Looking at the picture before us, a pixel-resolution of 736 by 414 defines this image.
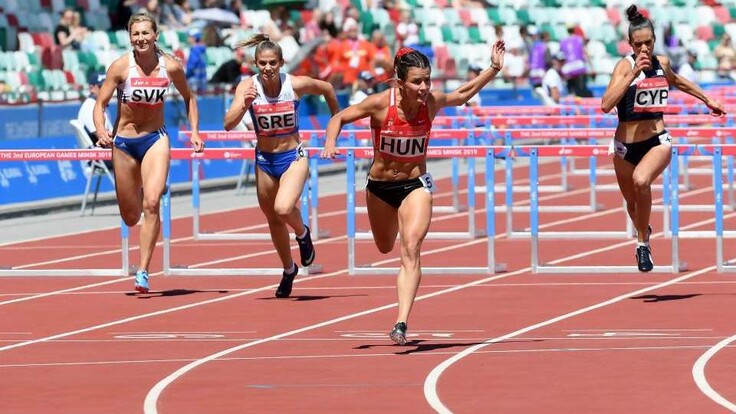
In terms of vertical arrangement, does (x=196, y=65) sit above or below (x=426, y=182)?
above

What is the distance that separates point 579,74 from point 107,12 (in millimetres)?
9430

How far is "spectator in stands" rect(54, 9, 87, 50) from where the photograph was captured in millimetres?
32309

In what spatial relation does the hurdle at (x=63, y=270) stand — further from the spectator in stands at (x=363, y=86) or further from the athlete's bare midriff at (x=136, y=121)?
the spectator in stands at (x=363, y=86)

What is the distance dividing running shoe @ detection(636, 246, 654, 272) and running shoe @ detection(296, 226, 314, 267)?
8.04 feet

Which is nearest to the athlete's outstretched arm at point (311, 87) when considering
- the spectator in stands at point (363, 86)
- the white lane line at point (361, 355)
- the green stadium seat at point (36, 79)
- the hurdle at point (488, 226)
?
the hurdle at point (488, 226)

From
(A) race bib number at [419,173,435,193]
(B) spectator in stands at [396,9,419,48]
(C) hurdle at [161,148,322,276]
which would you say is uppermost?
(B) spectator in stands at [396,9,419,48]

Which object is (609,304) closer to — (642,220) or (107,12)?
(642,220)

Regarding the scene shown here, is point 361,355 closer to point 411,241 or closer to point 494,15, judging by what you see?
point 411,241

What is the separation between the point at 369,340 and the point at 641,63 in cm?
346

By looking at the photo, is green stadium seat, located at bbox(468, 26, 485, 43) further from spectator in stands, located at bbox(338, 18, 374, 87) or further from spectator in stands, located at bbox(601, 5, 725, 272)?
spectator in stands, located at bbox(601, 5, 725, 272)

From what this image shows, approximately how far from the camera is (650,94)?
1603 centimetres

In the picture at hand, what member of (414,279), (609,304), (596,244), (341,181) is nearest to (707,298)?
(609,304)

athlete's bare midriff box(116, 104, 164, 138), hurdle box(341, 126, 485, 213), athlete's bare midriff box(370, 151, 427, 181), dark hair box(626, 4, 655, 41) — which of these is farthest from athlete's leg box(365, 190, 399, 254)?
hurdle box(341, 126, 485, 213)

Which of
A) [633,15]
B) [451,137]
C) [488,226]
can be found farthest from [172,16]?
[633,15]
